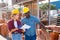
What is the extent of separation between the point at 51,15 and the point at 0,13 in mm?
1873

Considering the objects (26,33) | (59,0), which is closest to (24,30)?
(26,33)

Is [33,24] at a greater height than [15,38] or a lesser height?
greater

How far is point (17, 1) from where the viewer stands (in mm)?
5984

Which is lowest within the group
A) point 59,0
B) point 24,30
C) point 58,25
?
point 58,25

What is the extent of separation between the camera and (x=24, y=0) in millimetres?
6082

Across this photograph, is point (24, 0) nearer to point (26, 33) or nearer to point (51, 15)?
point (51, 15)

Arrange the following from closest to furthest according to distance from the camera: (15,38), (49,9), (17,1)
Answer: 1. (15,38)
2. (17,1)
3. (49,9)

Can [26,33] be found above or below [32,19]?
below

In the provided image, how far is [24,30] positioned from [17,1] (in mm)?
2461

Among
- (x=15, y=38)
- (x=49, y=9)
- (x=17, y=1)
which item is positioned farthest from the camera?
(x=49, y=9)

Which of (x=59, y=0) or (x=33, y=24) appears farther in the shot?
(x=59, y=0)

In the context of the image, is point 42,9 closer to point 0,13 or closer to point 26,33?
point 0,13

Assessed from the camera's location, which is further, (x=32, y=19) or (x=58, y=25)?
(x=58, y=25)

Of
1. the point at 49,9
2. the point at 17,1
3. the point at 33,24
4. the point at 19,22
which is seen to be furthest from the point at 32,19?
the point at 49,9
